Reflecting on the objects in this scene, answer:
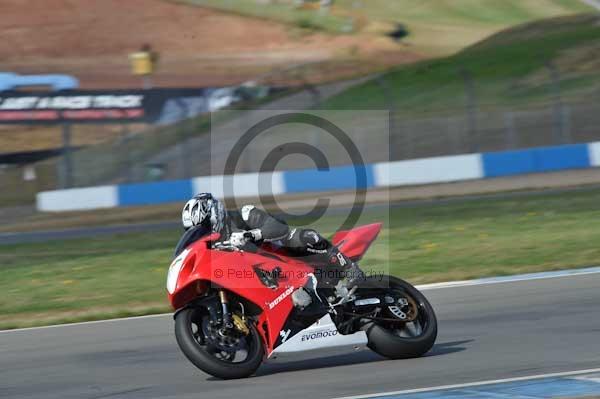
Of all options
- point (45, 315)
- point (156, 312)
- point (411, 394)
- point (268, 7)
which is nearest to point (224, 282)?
point (411, 394)

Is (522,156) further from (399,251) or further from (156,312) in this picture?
(156,312)

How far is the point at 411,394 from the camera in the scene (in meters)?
6.30

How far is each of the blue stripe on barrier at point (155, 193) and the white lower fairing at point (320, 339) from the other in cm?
1456

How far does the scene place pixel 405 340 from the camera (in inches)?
291

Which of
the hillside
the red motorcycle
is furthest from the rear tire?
the hillside

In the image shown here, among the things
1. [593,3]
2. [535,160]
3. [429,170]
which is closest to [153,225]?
[429,170]

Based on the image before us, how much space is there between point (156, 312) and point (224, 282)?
4.35 meters


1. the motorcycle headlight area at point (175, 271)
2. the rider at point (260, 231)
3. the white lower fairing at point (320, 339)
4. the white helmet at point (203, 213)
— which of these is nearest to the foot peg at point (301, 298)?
the white lower fairing at point (320, 339)

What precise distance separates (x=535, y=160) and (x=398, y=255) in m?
9.13

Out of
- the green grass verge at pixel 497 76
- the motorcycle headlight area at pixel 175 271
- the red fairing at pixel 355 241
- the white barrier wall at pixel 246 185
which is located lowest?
the motorcycle headlight area at pixel 175 271

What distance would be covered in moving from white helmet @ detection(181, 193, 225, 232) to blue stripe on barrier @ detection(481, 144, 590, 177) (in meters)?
15.5

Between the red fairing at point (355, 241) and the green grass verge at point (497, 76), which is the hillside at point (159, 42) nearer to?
the green grass verge at point (497, 76)

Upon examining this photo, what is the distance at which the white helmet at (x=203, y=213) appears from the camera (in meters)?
6.92

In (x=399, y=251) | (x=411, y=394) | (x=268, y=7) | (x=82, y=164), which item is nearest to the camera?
(x=411, y=394)
